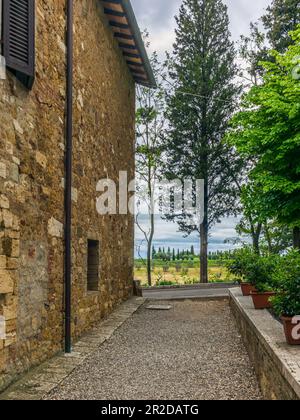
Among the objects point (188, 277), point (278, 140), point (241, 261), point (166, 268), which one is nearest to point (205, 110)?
point (188, 277)

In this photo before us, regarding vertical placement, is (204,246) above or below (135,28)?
below

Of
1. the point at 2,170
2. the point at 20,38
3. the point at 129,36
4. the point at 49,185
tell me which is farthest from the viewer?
the point at 129,36

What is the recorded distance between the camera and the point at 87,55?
6930mm

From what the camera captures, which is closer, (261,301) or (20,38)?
(20,38)

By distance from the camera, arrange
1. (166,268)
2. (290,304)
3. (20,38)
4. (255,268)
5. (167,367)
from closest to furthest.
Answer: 1. (290,304)
2. (20,38)
3. (167,367)
4. (255,268)
5. (166,268)

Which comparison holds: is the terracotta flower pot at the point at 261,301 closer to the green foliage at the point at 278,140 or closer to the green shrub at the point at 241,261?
the green shrub at the point at 241,261

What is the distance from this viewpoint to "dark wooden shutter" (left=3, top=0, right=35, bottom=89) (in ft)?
13.6

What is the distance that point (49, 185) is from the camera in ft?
16.9

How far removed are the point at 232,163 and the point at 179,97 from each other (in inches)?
142

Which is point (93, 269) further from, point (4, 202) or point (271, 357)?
point (271, 357)

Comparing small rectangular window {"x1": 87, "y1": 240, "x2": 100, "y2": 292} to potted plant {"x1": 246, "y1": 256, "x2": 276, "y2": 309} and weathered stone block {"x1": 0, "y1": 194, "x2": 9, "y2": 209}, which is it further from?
weathered stone block {"x1": 0, "y1": 194, "x2": 9, "y2": 209}

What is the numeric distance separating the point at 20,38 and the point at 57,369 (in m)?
3.60

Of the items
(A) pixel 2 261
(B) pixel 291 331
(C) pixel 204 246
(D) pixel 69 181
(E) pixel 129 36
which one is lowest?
(B) pixel 291 331
